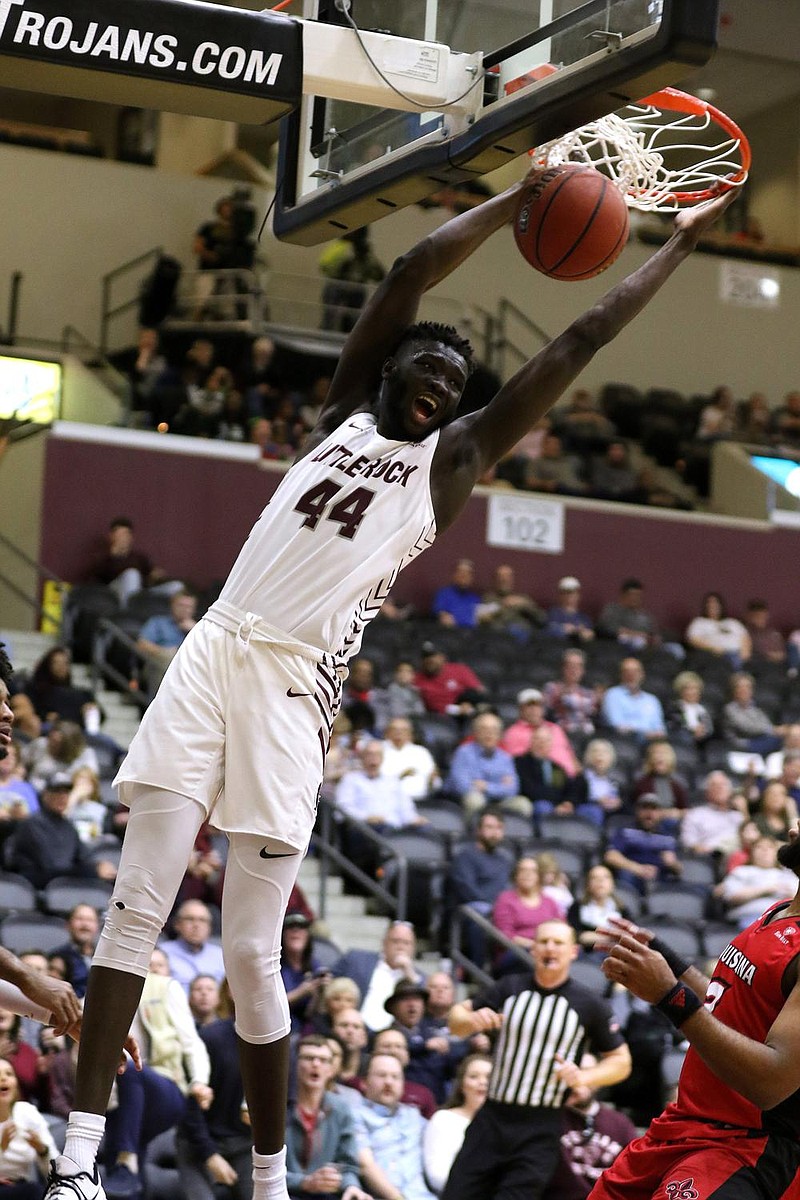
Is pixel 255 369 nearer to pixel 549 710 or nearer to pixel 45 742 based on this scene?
pixel 549 710

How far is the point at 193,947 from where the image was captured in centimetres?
951

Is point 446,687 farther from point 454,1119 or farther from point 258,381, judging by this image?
point 454,1119

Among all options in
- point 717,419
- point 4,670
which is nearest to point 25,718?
point 4,670

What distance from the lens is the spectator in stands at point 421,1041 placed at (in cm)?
921

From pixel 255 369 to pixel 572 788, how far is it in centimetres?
661

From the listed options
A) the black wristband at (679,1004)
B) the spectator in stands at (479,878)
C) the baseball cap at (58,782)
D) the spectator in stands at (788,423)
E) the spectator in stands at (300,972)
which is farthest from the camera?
the spectator in stands at (788,423)

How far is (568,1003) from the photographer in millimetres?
8000

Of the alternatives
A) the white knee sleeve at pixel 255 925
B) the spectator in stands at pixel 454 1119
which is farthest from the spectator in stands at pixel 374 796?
the white knee sleeve at pixel 255 925

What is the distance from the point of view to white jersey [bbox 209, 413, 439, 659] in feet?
14.3

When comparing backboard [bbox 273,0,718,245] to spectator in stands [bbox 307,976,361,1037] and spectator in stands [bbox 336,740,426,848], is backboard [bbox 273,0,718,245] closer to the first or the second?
spectator in stands [bbox 307,976,361,1037]

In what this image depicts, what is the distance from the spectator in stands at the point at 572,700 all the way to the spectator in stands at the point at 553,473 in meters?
4.02

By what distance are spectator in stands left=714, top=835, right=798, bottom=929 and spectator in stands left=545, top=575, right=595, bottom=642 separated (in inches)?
179

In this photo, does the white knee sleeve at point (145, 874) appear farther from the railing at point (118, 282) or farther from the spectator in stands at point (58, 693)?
the railing at point (118, 282)

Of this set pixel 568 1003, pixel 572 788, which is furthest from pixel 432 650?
pixel 568 1003
